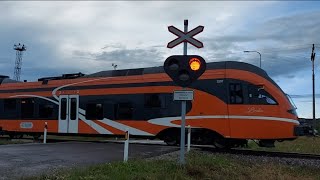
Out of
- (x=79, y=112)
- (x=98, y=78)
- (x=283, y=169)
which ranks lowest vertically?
(x=283, y=169)

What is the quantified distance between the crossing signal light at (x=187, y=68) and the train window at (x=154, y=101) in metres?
8.91

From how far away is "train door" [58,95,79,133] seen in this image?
22766 mm

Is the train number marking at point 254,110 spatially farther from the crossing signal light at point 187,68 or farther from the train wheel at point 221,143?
the crossing signal light at point 187,68

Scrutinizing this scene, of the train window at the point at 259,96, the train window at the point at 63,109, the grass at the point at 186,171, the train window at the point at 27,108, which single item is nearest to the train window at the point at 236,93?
the train window at the point at 259,96

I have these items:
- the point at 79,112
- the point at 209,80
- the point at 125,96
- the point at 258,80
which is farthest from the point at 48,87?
the point at 258,80

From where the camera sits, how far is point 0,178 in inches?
382

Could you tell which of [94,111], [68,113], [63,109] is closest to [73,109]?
[68,113]

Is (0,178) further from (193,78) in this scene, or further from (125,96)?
(125,96)

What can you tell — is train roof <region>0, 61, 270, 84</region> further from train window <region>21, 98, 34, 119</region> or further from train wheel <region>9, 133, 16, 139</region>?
train wheel <region>9, 133, 16, 139</region>

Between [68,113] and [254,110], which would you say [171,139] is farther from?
[68,113]

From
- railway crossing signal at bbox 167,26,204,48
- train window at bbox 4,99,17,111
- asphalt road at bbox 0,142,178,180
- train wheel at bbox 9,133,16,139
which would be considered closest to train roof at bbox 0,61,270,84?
train window at bbox 4,99,17,111

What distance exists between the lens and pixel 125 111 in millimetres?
20859

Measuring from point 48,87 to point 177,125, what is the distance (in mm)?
8658

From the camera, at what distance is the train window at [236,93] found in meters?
17.5
